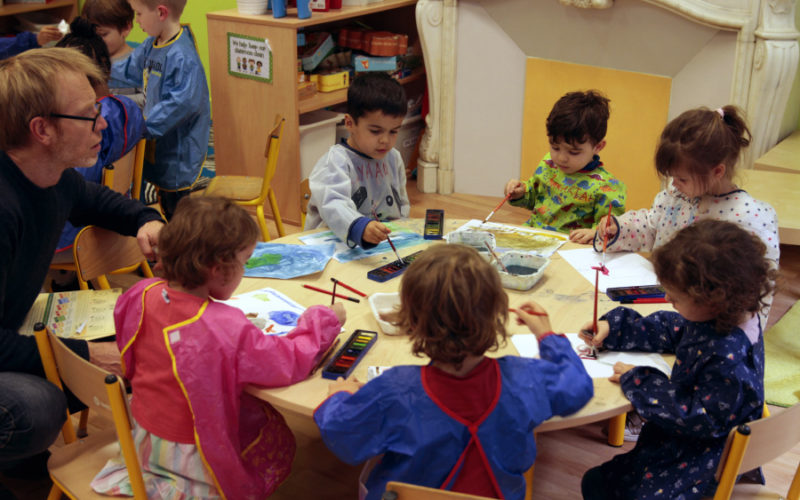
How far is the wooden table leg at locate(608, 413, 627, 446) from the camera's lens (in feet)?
7.74

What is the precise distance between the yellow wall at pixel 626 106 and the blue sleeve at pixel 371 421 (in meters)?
2.89

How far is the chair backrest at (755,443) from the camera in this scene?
4.22ft

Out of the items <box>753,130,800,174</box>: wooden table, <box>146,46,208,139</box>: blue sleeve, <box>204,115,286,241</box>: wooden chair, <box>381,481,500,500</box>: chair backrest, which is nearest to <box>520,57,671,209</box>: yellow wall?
<box>753,130,800,174</box>: wooden table

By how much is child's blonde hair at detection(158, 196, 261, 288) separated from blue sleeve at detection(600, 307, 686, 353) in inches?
32.1

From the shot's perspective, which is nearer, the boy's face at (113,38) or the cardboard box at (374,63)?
the boy's face at (113,38)

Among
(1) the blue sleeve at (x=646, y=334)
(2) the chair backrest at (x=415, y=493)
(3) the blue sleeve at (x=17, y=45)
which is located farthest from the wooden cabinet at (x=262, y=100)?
(2) the chair backrest at (x=415, y=493)

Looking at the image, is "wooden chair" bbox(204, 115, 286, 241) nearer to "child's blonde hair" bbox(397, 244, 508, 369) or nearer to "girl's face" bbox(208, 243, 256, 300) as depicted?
"girl's face" bbox(208, 243, 256, 300)

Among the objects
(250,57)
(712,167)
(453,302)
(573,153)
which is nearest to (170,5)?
(250,57)

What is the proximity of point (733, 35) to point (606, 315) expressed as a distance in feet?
7.90

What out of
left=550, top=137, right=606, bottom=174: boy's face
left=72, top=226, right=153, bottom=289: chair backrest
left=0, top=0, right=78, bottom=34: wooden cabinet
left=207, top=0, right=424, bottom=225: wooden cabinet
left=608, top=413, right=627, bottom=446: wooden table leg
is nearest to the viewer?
left=72, top=226, right=153, bottom=289: chair backrest

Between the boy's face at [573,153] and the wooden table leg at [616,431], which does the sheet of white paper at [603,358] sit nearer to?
the wooden table leg at [616,431]

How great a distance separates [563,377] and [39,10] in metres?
4.92

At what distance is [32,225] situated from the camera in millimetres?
1830

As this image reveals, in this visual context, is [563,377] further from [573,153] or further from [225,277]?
[573,153]
